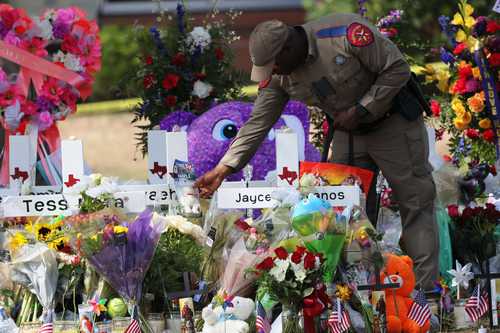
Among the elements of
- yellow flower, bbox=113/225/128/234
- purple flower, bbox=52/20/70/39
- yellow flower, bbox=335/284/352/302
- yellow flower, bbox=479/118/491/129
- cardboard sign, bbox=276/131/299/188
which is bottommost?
yellow flower, bbox=335/284/352/302

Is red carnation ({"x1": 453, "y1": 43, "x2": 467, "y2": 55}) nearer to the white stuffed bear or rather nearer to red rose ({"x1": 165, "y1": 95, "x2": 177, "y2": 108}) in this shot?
red rose ({"x1": 165, "y1": 95, "x2": 177, "y2": 108})

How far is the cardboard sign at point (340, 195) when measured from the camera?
4.16 metres

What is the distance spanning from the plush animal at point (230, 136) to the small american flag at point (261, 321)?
197 centimetres

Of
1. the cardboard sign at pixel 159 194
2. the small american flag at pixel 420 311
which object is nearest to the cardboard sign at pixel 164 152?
the cardboard sign at pixel 159 194

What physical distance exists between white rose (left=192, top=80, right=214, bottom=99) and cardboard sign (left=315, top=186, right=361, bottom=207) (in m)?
2.69

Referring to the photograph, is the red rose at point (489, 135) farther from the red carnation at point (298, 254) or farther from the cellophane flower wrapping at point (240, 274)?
the red carnation at point (298, 254)

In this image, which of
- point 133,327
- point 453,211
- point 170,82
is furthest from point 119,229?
point 170,82

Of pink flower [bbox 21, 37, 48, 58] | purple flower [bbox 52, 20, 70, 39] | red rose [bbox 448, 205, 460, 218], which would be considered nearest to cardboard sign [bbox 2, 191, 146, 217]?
red rose [bbox 448, 205, 460, 218]

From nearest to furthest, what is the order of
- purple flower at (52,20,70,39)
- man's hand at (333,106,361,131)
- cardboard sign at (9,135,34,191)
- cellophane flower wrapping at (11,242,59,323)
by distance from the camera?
cellophane flower wrapping at (11,242,59,323) → cardboard sign at (9,135,34,191) → man's hand at (333,106,361,131) → purple flower at (52,20,70,39)

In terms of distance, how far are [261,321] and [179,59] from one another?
327cm

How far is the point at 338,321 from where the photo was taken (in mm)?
3848

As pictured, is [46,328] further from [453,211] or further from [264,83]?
[453,211]

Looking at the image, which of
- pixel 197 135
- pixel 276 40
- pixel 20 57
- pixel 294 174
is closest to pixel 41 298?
pixel 294 174

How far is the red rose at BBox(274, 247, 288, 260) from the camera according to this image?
12.5 ft
